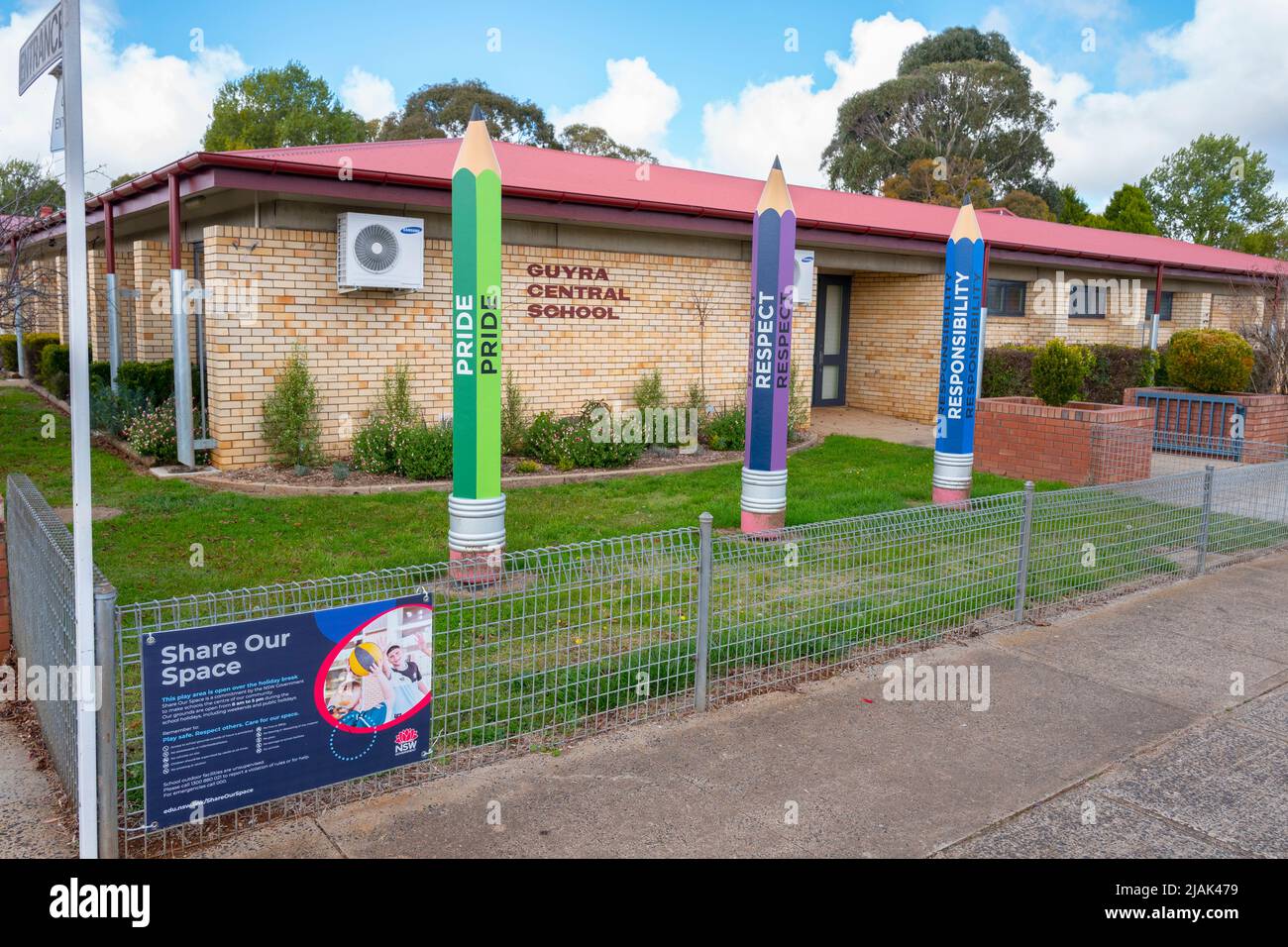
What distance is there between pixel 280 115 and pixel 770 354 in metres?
52.6

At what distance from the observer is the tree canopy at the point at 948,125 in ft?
160

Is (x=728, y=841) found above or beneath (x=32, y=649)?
beneath

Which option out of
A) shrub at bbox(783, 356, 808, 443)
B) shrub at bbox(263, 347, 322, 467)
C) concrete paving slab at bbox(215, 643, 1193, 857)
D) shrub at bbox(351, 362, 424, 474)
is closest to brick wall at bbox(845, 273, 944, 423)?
shrub at bbox(783, 356, 808, 443)

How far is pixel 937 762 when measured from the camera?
15.3ft

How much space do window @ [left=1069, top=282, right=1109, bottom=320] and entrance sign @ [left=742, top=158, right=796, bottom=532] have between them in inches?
575

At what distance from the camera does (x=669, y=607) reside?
17.0 feet

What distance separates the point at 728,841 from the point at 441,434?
25.6 ft

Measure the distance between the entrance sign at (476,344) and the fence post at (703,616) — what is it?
198 cm

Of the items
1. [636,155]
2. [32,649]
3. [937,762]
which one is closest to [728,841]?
[937,762]

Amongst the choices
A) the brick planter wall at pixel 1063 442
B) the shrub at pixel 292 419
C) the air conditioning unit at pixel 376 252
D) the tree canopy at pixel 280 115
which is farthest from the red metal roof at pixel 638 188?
the tree canopy at pixel 280 115

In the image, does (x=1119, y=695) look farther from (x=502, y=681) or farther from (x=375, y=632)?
(x=375, y=632)

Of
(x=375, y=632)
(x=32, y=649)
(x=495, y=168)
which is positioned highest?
(x=495, y=168)

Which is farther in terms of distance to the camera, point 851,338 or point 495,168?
point 851,338

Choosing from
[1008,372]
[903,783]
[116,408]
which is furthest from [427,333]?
[1008,372]
